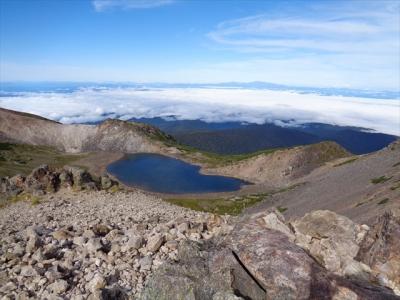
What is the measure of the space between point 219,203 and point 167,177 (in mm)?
54402

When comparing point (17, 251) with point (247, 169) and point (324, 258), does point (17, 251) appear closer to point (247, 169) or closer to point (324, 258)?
point (324, 258)

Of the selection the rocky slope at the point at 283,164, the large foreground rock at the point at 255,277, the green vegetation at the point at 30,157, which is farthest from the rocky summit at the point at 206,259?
the green vegetation at the point at 30,157

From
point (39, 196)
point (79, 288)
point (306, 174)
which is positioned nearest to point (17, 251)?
point (79, 288)

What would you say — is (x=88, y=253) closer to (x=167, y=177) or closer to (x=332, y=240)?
(x=332, y=240)

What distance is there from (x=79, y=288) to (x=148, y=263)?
309cm

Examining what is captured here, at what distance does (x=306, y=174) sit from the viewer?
158250 mm

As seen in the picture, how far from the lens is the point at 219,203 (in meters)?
113

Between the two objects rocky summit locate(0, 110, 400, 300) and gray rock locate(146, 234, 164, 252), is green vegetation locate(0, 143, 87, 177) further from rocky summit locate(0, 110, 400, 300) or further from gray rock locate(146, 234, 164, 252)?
gray rock locate(146, 234, 164, 252)

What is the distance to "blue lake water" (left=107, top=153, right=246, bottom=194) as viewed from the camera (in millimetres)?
146375

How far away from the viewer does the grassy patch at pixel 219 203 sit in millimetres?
105312

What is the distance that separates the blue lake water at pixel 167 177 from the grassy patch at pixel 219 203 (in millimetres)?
23507

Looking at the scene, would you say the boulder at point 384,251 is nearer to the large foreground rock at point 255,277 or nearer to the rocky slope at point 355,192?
the large foreground rock at point 255,277

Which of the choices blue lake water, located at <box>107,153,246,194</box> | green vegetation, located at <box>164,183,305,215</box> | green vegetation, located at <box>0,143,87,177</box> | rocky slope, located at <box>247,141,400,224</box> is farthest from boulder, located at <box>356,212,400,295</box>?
green vegetation, located at <box>0,143,87,177</box>

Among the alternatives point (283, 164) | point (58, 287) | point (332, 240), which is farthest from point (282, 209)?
point (283, 164)
